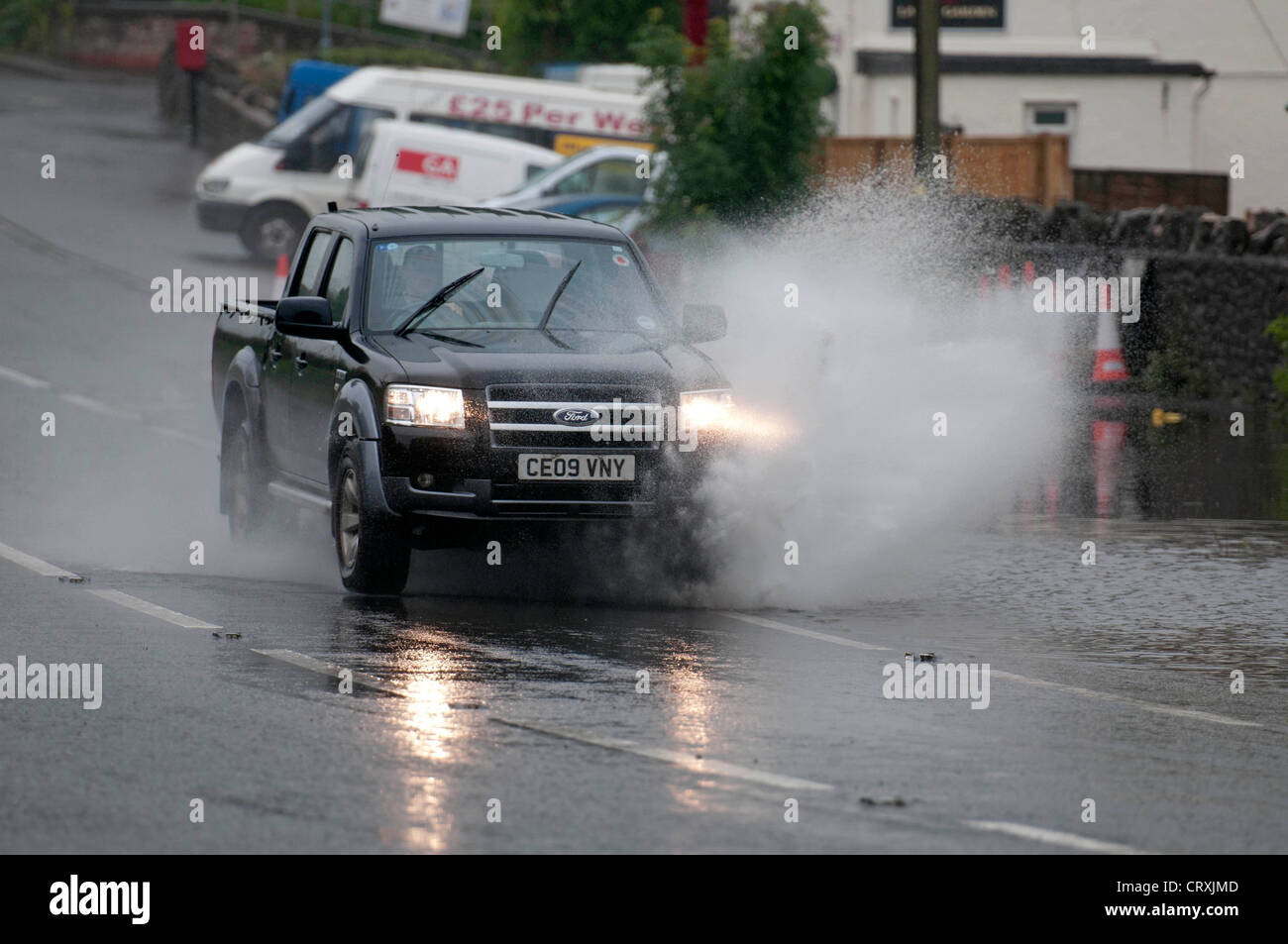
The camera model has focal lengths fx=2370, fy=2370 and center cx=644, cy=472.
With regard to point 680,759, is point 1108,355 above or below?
above

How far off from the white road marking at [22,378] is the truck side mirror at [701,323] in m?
9.95

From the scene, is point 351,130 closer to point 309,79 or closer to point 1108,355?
point 309,79

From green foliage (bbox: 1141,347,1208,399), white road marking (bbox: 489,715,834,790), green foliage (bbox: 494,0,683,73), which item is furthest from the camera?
green foliage (bbox: 494,0,683,73)

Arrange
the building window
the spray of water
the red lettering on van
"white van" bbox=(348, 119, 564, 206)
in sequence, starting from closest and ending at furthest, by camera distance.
Answer: the spray of water → "white van" bbox=(348, 119, 564, 206) → the red lettering on van → the building window

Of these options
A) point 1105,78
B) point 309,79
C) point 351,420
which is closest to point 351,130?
point 309,79

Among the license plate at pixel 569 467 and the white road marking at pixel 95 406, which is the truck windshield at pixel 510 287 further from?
the white road marking at pixel 95 406

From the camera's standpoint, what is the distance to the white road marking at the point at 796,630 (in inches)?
393

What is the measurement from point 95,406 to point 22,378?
1.82 metres

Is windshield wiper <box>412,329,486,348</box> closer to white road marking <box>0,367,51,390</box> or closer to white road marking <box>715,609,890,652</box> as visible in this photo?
white road marking <box>715,609,890,652</box>

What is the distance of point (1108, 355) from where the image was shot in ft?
Answer: 71.4

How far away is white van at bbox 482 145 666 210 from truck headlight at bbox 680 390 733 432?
63.1ft

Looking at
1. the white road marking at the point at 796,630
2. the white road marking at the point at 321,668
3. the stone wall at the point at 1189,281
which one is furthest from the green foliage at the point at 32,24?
the white road marking at the point at 321,668

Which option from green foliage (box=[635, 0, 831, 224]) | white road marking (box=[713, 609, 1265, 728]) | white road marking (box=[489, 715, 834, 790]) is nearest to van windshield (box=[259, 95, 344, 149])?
green foliage (box=[635, 0, 831, 224])

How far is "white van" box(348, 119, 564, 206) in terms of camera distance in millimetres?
31938
